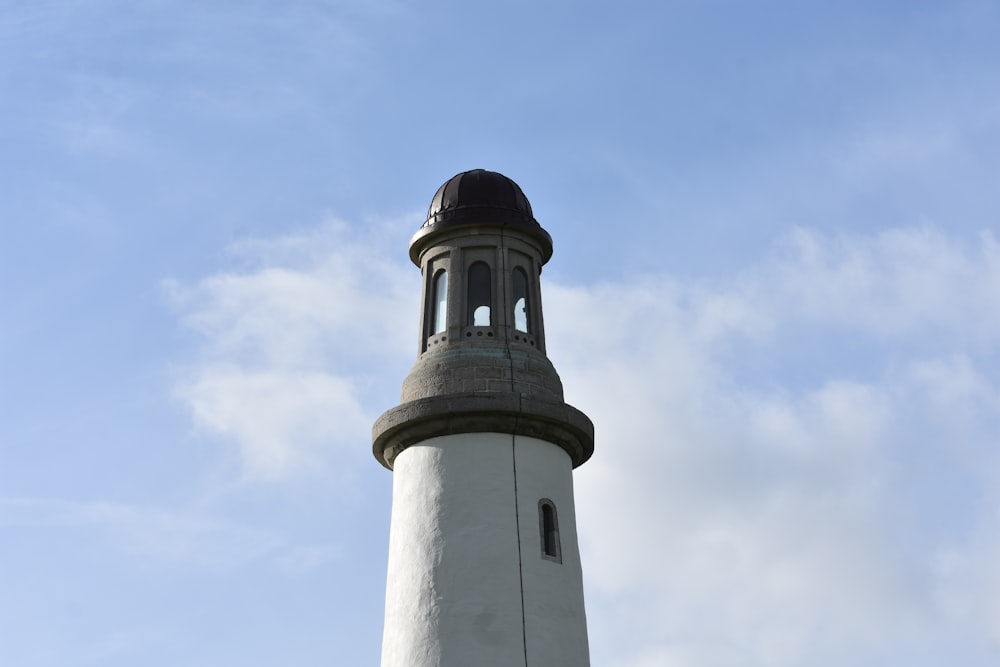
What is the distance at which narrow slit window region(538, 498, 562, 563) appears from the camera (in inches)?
717

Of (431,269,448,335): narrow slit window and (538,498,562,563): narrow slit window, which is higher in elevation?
(431,269,448,335): narrow slit window

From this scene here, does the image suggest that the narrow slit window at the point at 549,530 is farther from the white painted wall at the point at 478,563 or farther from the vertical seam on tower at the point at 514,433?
the vertical seam on tower at the point at 514,433

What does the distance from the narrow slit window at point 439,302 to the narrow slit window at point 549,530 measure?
346cm

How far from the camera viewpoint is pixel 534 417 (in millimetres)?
18688

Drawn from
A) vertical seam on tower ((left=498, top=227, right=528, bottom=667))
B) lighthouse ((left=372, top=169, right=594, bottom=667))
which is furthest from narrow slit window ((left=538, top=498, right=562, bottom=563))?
vertical seam on tower ((left=498, top=227, right=528, bottom=667))

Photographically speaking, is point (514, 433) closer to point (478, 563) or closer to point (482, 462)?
point (482, 462)

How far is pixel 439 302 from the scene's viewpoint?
20531 millimetres

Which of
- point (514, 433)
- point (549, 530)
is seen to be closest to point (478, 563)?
point (549, 530)

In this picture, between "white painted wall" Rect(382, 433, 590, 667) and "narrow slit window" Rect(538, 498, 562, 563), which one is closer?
"white painted wall" Rect(382, 433, 590, 667)

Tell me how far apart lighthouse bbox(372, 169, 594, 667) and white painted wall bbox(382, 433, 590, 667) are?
0.02 meters

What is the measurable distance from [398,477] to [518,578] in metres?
2.73

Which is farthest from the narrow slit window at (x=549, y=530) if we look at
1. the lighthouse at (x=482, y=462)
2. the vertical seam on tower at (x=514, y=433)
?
the vertical seam on tower at (x=514, y=433)

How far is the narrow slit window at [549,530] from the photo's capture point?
18.2 meters

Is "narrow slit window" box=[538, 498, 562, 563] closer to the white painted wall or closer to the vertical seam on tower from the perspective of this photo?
the white painted wall
